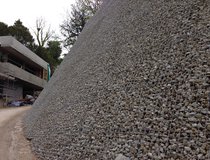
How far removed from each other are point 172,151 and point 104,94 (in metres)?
2.95

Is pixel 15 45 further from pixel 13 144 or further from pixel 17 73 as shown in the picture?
pixel 13 144

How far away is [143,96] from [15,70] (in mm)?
20574

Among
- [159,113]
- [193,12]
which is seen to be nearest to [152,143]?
[159,113]

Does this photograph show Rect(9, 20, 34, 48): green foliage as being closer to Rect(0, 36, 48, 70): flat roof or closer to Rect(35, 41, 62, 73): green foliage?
Rect(35, 41, 62, 73): green foliage

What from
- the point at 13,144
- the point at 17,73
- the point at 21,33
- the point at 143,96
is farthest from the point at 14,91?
the point at 143,96

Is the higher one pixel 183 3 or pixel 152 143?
pixel 183 3

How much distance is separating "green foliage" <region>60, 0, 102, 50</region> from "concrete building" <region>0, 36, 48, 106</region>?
14.6 feet

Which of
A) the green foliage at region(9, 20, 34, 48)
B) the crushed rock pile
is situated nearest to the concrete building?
the green foliage at region(9, 20, 34, 48)

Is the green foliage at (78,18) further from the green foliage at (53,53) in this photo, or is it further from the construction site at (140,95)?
the construction site at (140,95)

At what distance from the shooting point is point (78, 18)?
97.2 feet

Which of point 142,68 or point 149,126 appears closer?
point 149,126

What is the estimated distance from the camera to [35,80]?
94.4 ft

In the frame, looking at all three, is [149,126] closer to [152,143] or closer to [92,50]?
[152,143]

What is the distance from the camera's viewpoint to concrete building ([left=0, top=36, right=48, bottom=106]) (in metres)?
22.6
